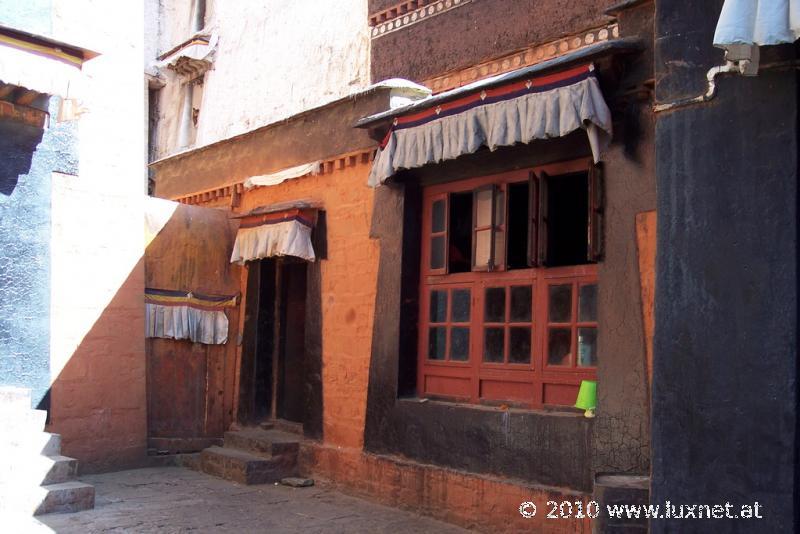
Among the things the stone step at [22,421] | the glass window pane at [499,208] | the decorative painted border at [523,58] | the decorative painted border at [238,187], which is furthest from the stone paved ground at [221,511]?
the decorative painted border at [523,58]

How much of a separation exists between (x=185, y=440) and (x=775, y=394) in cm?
708

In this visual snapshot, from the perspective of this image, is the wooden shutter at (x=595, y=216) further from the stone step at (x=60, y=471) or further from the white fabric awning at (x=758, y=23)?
the stone step at (x=60, y=471)

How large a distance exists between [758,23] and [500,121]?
251 cm

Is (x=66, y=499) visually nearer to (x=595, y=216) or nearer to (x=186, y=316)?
(x=186, y=316)

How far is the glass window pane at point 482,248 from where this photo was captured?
7242mm

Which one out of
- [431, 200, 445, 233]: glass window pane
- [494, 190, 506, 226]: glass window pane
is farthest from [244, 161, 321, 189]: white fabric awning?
[494, 190, 506, 226]: glass window pane

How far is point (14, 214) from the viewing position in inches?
337

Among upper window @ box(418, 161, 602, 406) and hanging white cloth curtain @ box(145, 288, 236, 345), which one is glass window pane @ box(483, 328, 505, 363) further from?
hanging white cloth curtain @ box(145, 288, 236, 345)

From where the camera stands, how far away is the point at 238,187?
10.5 meters

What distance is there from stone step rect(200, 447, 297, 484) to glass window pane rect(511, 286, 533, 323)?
127 inches

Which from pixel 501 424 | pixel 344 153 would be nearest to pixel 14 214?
pixel 344 153

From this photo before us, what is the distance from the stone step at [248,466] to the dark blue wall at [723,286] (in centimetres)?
480

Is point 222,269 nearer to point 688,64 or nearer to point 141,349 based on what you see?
point 141,349

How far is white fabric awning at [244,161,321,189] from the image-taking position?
916 centimetres
